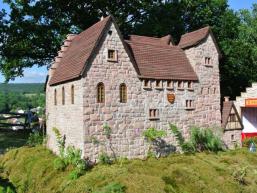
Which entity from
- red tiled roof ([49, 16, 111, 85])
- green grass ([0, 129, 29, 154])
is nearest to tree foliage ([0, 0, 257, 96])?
green grass ([0, 129, 29, 154])

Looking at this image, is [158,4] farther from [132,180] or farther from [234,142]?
[132,180]

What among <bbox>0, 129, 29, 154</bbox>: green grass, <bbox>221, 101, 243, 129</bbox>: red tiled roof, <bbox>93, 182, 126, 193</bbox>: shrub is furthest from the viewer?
<bbox>0, 129, 29, 154</bbox>: green grass

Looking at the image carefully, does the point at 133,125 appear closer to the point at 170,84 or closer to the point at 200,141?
the point at 170,84

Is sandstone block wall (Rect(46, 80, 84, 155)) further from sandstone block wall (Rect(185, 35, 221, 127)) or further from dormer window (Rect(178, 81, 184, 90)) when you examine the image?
sandstone block wall (Rect(185, 35, 221, 127))

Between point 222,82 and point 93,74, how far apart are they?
23.9 metres

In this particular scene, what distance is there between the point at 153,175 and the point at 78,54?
8.55m

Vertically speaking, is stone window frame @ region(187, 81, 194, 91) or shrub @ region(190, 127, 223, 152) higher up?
stone window frame @ region(187, 81, 194, 91)

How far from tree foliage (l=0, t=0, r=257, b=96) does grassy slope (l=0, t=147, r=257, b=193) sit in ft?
52.5

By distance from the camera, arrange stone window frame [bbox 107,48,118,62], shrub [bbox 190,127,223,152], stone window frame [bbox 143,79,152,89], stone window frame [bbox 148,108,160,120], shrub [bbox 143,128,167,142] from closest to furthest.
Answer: stone window frame [bbox 107,48,118,62] → shrub [bbox 143,128,167,142] → stone window frame [bbox 143,79,152,89] → stone window frame [bbox 148,108,160,120] → shrub [bbox 190,127,223,152]

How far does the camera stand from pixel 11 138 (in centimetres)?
3284

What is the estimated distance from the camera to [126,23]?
38.0m

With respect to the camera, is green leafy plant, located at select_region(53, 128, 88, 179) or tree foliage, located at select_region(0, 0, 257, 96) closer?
green leafy plant, located at select_region(53, 128, 88, 179)

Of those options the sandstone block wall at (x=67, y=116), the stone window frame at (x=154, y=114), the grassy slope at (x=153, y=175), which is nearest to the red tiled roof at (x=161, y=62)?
the stone window frame at (x=154, y=114)

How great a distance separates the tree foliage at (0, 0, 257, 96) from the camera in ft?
114
